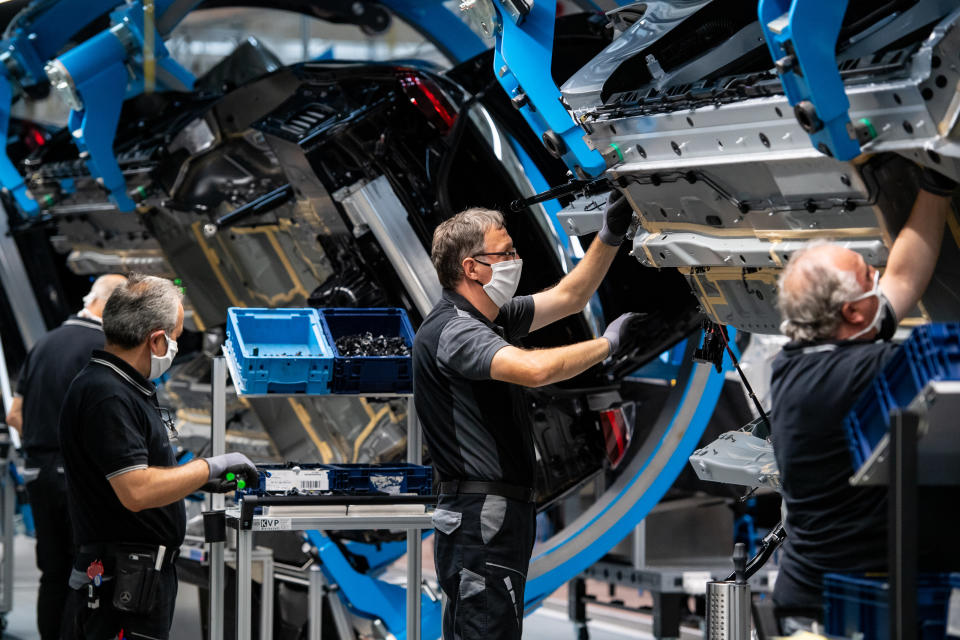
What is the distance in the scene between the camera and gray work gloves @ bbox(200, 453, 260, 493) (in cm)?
405

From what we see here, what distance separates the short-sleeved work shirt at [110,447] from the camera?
3670 millimetres

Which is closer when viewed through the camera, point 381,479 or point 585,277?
point 585,277

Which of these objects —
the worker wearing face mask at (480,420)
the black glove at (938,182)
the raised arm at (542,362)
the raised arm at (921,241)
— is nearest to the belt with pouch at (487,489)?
the worker wearing face mask at (480,420)

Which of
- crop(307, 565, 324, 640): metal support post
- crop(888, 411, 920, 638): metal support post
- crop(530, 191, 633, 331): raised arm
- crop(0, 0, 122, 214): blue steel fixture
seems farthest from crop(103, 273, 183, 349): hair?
crop(0, 0, 122, 214): blue steel fixture

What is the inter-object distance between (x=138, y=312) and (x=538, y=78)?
1.44 metres

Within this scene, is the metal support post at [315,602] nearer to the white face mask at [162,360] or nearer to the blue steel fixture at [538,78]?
the white face mask at [162,360]

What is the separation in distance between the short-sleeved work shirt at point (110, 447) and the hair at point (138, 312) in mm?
75

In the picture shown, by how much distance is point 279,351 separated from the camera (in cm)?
460

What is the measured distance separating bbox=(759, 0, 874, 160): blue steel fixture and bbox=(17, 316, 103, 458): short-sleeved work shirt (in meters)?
3.94

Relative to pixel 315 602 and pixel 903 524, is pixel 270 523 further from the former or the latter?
pixel 903 524

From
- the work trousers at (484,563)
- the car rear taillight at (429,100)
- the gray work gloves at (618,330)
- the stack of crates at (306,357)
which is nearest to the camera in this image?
the work trousers at (484,563)

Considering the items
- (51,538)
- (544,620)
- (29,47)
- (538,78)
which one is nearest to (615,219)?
(538,78)

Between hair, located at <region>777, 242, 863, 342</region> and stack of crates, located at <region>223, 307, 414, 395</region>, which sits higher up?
hair, located at <region>777, 242, 863, 342</region>

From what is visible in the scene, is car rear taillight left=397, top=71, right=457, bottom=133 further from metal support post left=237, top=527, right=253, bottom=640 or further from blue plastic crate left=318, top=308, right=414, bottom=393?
metal support post left=237, top=527, right=253, bottom=640
